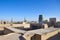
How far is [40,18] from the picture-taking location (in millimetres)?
39094

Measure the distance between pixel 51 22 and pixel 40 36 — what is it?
57.1 feet

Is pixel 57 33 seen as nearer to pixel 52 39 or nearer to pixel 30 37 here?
pixel 52 39

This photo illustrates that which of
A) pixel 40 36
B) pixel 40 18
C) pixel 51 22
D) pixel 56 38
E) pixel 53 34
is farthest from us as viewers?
pixel 40 18

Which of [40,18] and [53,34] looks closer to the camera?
[53,34]

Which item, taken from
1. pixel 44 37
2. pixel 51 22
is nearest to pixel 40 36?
pixel 44 37

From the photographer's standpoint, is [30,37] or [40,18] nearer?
[30,37]

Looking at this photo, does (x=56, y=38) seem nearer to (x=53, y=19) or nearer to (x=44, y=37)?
(x=44, y=37)

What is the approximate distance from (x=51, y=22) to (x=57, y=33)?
1478 cm

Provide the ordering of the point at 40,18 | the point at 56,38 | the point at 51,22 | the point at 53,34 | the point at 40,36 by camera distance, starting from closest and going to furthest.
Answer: the point at 40,36, the point at 56,38, the point at 53,34, the point at 51,22, the point at 40,18

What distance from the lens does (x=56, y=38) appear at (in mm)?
11531

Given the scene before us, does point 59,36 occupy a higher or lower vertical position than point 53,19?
lower

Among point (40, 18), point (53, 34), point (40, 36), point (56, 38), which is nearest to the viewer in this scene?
point (40, 36)

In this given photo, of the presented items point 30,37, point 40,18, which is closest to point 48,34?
point 30,37

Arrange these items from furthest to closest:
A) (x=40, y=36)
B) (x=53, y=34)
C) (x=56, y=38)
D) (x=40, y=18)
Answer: (x=40, y=18) < (x=53, y=34) < (x=56, y=38) < (x=40, y=36)
